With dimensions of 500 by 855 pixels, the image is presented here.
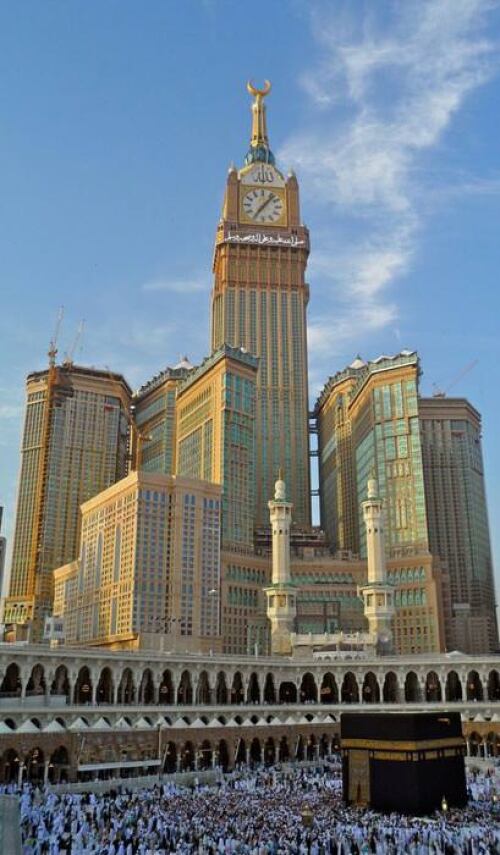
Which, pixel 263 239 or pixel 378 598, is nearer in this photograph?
pixel 378 598

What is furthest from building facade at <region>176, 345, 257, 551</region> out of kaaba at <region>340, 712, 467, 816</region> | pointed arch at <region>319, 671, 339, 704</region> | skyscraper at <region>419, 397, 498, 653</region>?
kaaba at <region>340, 712, 467, 816</region>

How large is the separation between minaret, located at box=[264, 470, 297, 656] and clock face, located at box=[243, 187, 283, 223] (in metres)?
85.7

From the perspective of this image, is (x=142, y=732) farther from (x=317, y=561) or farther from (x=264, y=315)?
(x=264, y=315)

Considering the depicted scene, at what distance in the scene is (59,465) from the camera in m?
163

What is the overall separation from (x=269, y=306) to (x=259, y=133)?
48.5m

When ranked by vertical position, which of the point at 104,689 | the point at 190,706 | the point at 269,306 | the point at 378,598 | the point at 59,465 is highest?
the point at 269,306

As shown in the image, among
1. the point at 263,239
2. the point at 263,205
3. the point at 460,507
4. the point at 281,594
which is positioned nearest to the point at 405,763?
the point at 281,594

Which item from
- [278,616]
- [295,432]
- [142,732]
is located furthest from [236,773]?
[295,432]

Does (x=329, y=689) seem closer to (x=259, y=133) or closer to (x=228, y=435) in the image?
(x=228, y=435)

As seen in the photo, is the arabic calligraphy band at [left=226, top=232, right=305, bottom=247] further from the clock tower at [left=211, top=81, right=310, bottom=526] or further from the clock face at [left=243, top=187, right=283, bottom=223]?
the clock face at [left=243, top=187, right=283, bottom=223]

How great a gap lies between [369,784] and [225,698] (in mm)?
50817

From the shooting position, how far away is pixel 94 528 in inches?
5005

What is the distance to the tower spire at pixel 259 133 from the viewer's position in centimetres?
18275

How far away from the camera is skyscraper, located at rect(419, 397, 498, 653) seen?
155250 millimetres
